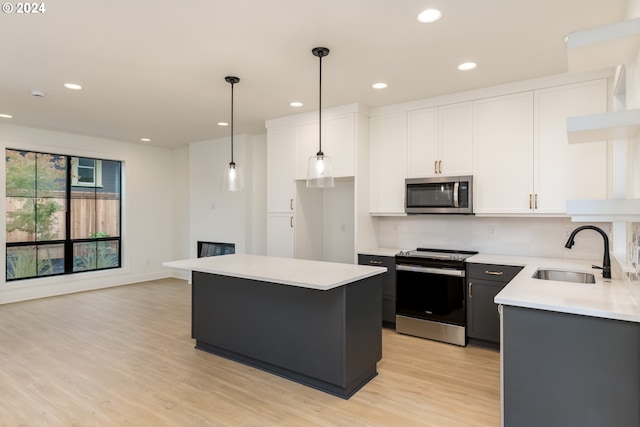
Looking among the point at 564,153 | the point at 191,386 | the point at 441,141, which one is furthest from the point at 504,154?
the point at 191,386

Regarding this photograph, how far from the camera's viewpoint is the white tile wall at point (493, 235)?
359 cm

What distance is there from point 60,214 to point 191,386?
189 inches

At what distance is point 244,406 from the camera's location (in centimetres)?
254

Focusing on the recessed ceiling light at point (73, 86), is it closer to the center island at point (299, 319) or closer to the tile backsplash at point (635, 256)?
the center island at point (299, 319)

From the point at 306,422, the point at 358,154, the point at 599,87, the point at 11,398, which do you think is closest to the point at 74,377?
the point at 11,398

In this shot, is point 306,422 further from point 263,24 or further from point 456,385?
point 263,24

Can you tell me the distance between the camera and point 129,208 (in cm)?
684

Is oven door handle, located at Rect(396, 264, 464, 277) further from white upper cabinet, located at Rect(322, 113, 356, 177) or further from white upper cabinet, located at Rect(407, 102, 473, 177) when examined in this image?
white upper cabinet, located at Rect(322, 113, 356, 177)

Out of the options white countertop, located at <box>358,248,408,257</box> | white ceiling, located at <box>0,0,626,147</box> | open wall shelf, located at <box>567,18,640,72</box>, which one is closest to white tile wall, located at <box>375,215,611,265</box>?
white countertop, located at <box>358,248,408,257</box>

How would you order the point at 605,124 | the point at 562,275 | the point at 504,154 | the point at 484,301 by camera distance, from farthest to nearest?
the point at 504,154, the point at 484,301, the point at 562,275, the point at 605,124

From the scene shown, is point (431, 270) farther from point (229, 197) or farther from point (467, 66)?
point (229, 197)

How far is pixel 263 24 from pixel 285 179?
2595 mm

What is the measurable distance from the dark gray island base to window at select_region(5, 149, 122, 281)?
13.5 ft

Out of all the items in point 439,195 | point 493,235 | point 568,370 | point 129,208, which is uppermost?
point 439,195
